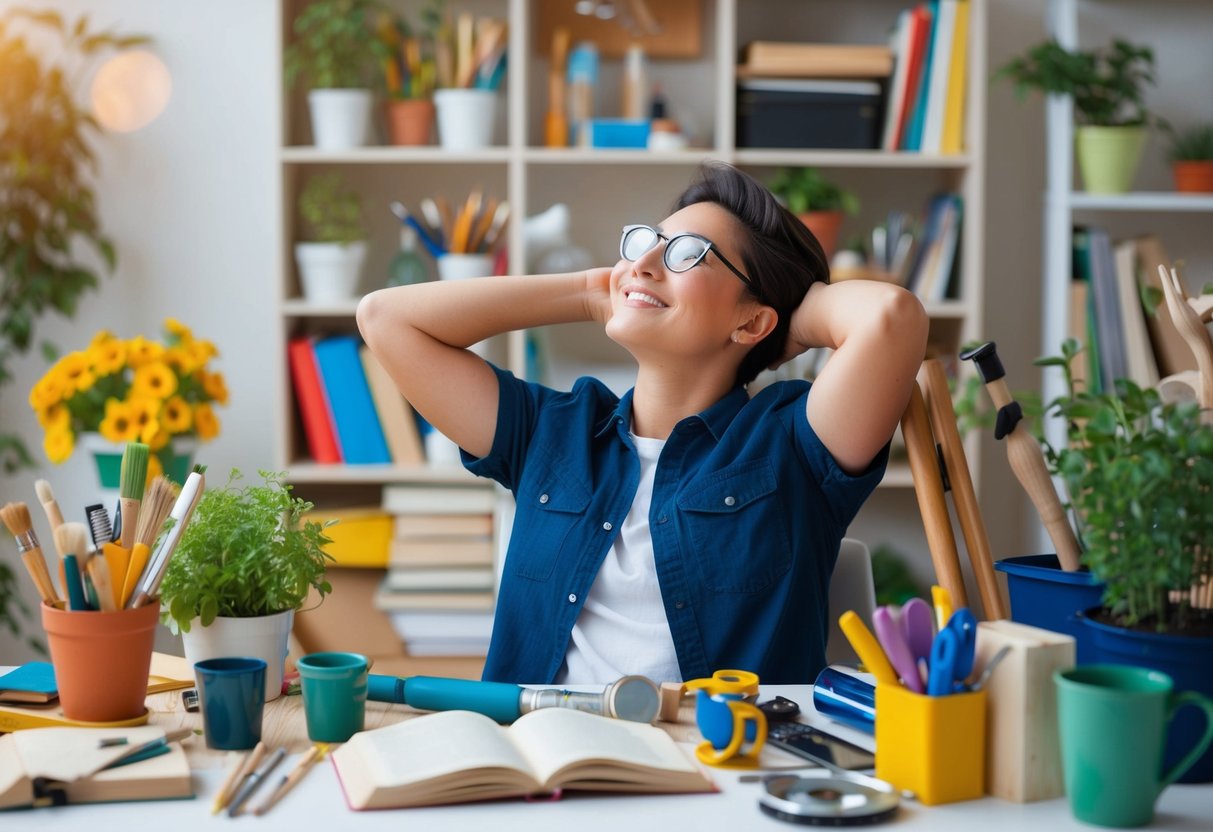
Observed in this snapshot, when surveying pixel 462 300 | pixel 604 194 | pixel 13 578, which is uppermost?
pixel 604 194

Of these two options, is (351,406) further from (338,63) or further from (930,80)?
(930,80)

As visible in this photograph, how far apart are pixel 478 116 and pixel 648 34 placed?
1.61ft

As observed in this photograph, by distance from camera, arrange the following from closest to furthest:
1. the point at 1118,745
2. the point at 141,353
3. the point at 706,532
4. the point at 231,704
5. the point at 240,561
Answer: the point at 1118,745, the point at 231,704, the point at 240,561, the point at 706,532, the point at 141,353

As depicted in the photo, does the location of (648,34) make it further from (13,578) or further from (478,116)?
(13,578)

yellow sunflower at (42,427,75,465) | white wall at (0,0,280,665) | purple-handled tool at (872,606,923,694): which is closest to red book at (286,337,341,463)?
white wall at (0,0,280,665)

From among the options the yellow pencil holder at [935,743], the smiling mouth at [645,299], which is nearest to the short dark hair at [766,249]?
the smiling mouth at [645,299]

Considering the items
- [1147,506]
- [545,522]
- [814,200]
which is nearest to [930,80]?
[814,200]

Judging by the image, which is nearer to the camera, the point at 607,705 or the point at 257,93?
the point at 607,705

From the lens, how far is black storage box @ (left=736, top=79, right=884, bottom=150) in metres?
2.85

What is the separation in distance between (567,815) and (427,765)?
0.12 meters

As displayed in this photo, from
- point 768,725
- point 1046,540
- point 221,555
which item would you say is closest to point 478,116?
point 1046,540

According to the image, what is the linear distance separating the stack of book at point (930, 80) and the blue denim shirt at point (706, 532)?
55.4 inches

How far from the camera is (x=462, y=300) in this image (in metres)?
Answer: 1.77

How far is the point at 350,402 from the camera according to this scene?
9.46 feet
